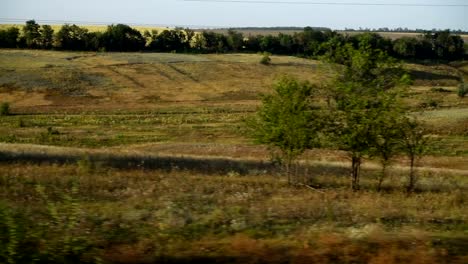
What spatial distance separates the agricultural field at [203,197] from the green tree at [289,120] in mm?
1155

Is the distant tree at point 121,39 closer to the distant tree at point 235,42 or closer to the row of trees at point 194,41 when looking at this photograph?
the row of trees at point 194,41

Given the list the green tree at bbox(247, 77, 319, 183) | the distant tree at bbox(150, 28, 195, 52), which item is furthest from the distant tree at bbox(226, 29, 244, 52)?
the green tree at bbox(247, 77, 319, 183)

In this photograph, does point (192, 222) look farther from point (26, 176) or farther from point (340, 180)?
point (340, 180)

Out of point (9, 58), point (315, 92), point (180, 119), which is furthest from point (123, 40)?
point (315, 92)

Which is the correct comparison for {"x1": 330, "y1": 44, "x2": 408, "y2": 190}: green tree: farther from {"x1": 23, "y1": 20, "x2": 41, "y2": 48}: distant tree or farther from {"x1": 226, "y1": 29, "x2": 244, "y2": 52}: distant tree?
{"x1": 226, "y1": 29, "x2": 244, "y2": 52}: distant tree

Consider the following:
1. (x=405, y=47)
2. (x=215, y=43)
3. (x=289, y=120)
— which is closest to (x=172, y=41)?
(x=215, y=43)

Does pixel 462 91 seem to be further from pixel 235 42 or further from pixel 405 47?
pixel 235 42

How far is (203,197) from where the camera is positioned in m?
16.5

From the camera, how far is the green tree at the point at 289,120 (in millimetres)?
25266

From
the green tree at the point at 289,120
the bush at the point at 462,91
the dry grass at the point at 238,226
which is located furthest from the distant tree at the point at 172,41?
the dry grass at the point at 238,226

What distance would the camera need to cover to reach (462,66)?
13662 cm

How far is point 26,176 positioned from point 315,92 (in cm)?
1319

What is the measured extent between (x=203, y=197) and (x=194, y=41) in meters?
129

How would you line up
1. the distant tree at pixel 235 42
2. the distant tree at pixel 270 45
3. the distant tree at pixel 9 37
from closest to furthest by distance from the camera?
the distant tree at pixel 9 37
the distant tree at pixel 270 45
the distant tree at pixel 235 42
